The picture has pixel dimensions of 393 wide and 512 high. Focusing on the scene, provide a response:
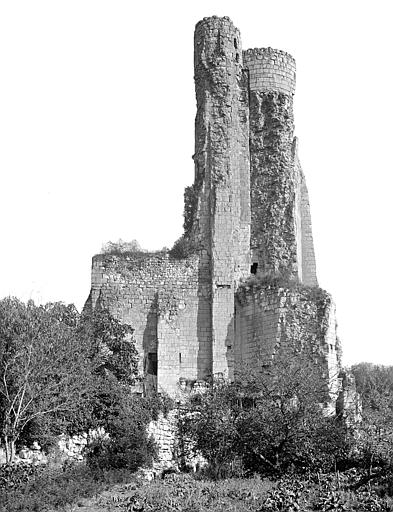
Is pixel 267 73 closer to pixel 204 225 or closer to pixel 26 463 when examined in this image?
pixel 204 225

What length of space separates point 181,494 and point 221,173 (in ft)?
50.6

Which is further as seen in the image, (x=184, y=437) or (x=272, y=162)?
(x=272, y=162)

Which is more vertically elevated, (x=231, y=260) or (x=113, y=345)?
(x=231, y=260)

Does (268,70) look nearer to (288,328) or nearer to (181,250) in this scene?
(181,250)

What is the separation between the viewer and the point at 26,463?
2797 centimetres

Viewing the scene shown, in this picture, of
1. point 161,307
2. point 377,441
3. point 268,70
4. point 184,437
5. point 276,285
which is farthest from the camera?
point 268,70

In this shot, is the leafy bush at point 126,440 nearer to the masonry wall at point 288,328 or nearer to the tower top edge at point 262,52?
the masonry wall at point 288,328

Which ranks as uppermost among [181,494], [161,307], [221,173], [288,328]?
[221,173]

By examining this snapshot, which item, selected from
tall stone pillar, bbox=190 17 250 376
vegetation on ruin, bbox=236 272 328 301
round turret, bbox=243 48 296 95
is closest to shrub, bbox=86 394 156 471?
tall stone pillar, bbox=190 17 250 376

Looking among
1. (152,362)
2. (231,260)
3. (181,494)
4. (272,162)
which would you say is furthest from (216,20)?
(181,494)

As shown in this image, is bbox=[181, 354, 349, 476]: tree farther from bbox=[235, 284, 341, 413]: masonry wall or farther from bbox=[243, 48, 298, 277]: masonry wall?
bbox=[243, 48, 298, 277]: masonry wall

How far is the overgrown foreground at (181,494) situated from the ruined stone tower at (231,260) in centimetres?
894

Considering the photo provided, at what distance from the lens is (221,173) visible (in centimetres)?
3838

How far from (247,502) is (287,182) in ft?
55.3
